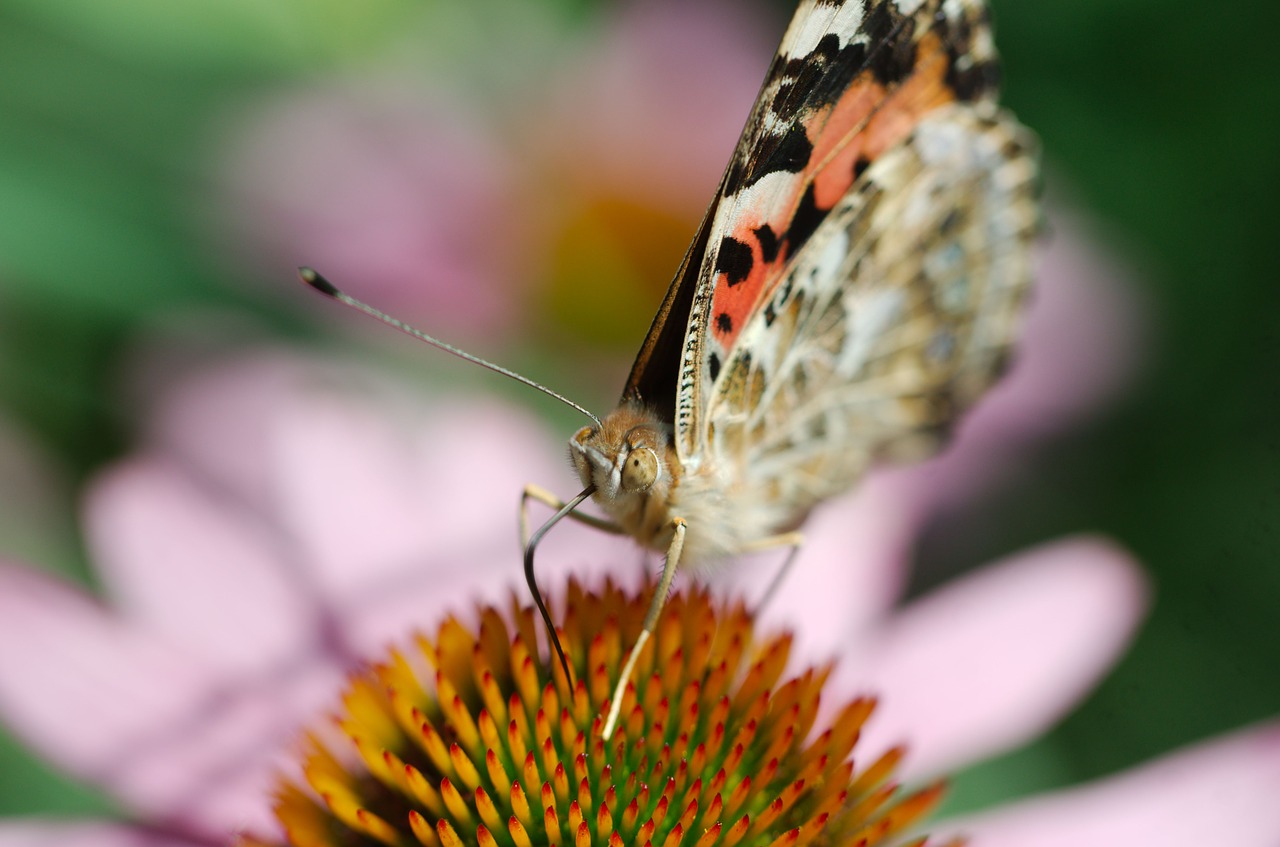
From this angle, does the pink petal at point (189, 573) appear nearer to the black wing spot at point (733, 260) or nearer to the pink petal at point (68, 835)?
the pink petal at point (68, 835)

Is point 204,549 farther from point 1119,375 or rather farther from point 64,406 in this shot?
point 1119,375

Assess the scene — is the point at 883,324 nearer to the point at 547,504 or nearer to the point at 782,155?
the point at 782,155

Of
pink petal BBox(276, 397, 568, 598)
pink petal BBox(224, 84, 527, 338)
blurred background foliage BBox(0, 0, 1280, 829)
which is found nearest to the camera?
pink petal BBox(276, 397, 568, 598)

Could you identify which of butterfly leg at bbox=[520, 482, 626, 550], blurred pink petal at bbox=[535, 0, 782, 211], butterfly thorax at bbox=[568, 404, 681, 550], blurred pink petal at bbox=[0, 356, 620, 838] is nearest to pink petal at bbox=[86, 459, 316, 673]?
blurred pink petal at bbox=[0, 356, 620, 838]

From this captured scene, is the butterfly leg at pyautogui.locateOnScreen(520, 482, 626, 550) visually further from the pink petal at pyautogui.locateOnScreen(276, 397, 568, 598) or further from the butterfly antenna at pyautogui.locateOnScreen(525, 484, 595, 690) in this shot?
the pink petal at pyautogui.locateOnScreen(276, 397, 568, 598)

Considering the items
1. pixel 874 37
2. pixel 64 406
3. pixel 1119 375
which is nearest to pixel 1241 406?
pixel 1119 375

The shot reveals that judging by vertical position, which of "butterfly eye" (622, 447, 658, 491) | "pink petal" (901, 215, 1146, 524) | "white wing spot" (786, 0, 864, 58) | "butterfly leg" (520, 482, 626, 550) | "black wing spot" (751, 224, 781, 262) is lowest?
"butterfly eye" (622, 447, 658, 491)

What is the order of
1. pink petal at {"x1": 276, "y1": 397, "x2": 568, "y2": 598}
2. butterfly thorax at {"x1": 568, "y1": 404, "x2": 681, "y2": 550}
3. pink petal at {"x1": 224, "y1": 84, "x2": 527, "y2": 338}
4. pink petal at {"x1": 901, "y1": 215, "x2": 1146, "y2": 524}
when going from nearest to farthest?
1. butterfly thorax at {"x1": 568, "y1": 404, "x2": 681, "y2": 550}
2. pink petal at {"x1": 276, "y1": 397, "x2": 568, "y2": 598}
3. pink petal at {"x1": 901, "y1": 215, "x2": 1146, "y2": 524}
4. pink petal at {"x1": 224, "y1": 84, "x2": 527, "y2": 338}

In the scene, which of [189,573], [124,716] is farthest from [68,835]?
[189,573]

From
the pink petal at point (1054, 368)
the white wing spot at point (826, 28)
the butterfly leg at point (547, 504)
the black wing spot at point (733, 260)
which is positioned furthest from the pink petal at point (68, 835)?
the pink petal at point (1054, 368)
